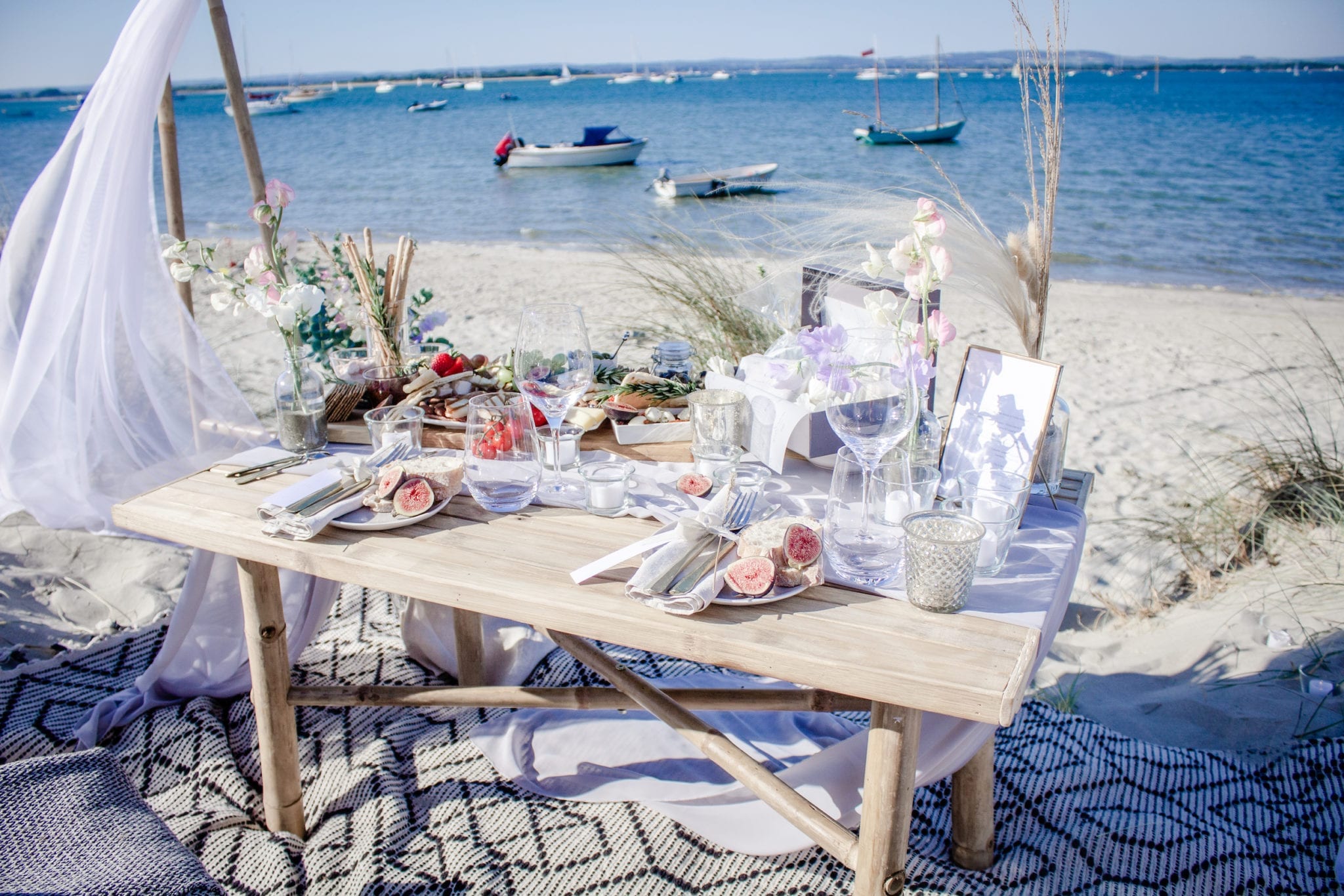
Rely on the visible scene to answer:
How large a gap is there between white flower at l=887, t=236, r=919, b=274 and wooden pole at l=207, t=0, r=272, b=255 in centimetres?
191

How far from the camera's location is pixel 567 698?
1.86 metres

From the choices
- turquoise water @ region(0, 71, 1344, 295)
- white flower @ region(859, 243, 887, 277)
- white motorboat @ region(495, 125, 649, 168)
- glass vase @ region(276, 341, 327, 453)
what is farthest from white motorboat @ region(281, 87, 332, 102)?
white flower @ region(859, 243, 887, 277)

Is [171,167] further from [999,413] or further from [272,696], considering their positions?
[999,413]

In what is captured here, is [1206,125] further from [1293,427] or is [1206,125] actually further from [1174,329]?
[1293,427]

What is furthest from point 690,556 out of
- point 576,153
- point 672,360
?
point 576,153

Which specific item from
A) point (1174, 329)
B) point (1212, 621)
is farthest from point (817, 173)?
point (1212, 621)

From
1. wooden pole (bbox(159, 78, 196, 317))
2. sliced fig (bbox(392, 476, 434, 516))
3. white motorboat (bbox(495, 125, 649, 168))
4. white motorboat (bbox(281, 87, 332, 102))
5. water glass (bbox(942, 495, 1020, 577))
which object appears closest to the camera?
water glass (bbox(942, 495, 1020, 577))

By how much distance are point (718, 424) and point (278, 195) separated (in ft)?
3.87

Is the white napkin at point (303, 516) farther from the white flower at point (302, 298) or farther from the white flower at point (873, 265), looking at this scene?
the white flower at point (873, 265)

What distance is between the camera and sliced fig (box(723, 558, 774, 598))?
4.17 feet

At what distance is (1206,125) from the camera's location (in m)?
27.9

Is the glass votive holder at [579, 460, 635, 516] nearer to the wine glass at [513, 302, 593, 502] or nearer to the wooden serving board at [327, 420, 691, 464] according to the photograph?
the wine glass at [513, 302, 593, 502]

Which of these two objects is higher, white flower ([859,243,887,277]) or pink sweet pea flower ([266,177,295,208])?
pink sweet pea flower ([266,177,295,208])

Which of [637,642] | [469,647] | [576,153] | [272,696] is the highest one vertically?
[576,153]
